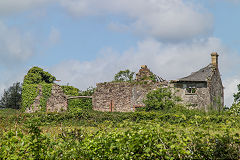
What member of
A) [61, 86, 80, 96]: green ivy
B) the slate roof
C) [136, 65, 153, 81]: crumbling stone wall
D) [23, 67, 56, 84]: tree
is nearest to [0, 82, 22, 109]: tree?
[23, 67, 56, 84]: tree

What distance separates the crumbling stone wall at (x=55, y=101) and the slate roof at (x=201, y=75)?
10.1 m

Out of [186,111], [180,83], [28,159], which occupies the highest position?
[180,83]

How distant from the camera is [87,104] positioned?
97.8ft

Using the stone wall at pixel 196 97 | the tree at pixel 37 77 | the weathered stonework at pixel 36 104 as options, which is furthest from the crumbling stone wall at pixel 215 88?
the tree at pixel 37 77

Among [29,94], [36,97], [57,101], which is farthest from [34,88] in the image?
[57,101]

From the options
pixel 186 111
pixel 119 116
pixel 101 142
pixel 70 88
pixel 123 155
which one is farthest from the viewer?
pixel 70 88

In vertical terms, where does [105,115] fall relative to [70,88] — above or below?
below

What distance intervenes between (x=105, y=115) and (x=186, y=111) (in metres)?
5.91

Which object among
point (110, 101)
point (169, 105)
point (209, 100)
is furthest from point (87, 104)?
point (209, 100)

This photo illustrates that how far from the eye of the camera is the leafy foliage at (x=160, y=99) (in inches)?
1033

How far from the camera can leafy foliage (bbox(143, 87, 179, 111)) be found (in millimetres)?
26234

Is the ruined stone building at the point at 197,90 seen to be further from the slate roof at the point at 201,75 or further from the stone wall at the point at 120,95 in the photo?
the stone wall at the point at 120,95

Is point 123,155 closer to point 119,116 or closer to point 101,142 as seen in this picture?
point 101,142

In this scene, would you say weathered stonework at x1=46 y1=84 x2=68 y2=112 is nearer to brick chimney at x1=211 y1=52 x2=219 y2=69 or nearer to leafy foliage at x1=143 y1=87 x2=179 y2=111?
leafy foliage at x1=143 y1=87 x2=179 y2=111
